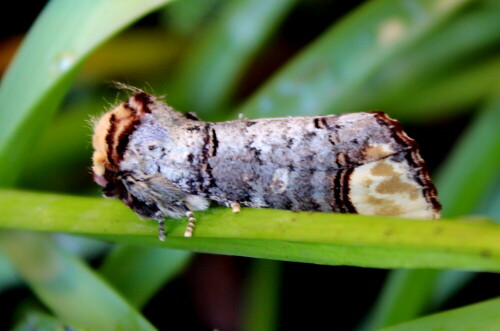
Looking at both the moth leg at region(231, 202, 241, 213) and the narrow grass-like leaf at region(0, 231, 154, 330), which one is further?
the narrow grass-like leaf at region(0, 231, 154, 330)

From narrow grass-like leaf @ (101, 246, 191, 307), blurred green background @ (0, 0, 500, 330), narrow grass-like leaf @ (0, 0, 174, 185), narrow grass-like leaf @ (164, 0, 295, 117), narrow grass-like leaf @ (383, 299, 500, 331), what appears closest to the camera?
narrow grass-like leaf @ (383, 299, 500, 331)

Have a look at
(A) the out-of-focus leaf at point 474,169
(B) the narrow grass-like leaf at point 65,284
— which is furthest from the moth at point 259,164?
(A) the out-of-focus leaf at point 474,169

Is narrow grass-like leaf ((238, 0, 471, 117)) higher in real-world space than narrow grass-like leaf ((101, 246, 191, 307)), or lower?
higher

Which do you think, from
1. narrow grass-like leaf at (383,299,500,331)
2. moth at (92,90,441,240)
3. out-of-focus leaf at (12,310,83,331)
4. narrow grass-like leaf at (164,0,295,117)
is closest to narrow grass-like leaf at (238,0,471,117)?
narrow grass-like leaf at (164,0,295,117)

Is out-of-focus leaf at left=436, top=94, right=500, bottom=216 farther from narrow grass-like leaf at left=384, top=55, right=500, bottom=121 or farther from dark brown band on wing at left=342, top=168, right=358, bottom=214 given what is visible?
dark brown band on wing at left=342, top=168, right=358, bottom=214

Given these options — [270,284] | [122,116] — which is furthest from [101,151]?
[270,284]

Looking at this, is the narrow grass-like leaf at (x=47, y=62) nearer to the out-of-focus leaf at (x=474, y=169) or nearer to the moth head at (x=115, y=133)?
the moth head at (x=115, y=133)
